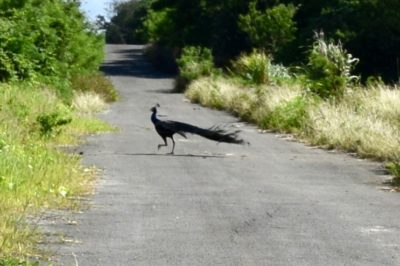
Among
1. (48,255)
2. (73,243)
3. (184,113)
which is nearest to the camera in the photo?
(48,255)

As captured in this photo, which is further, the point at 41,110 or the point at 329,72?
the point at 329,72

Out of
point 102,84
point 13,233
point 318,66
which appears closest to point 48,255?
point 13,233

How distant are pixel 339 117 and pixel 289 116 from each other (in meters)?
3.94

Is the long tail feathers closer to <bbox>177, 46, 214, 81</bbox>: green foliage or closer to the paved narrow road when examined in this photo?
the paved narrow road

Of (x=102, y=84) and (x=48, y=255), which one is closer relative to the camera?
(x=48, y=255)

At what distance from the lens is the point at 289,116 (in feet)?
94.8

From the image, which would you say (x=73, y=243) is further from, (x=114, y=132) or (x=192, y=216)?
(x=114, y=132)

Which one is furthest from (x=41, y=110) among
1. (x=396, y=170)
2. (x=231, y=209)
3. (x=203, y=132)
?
(x=231, y=209)

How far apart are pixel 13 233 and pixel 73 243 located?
652mm

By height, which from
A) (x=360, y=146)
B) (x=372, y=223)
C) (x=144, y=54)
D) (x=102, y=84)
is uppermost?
(x=372, y=223)

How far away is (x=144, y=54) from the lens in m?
86.8

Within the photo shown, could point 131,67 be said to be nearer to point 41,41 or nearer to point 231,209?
point 41,41

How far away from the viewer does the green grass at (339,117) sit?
21.9 m

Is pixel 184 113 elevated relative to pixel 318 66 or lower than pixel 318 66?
lower
